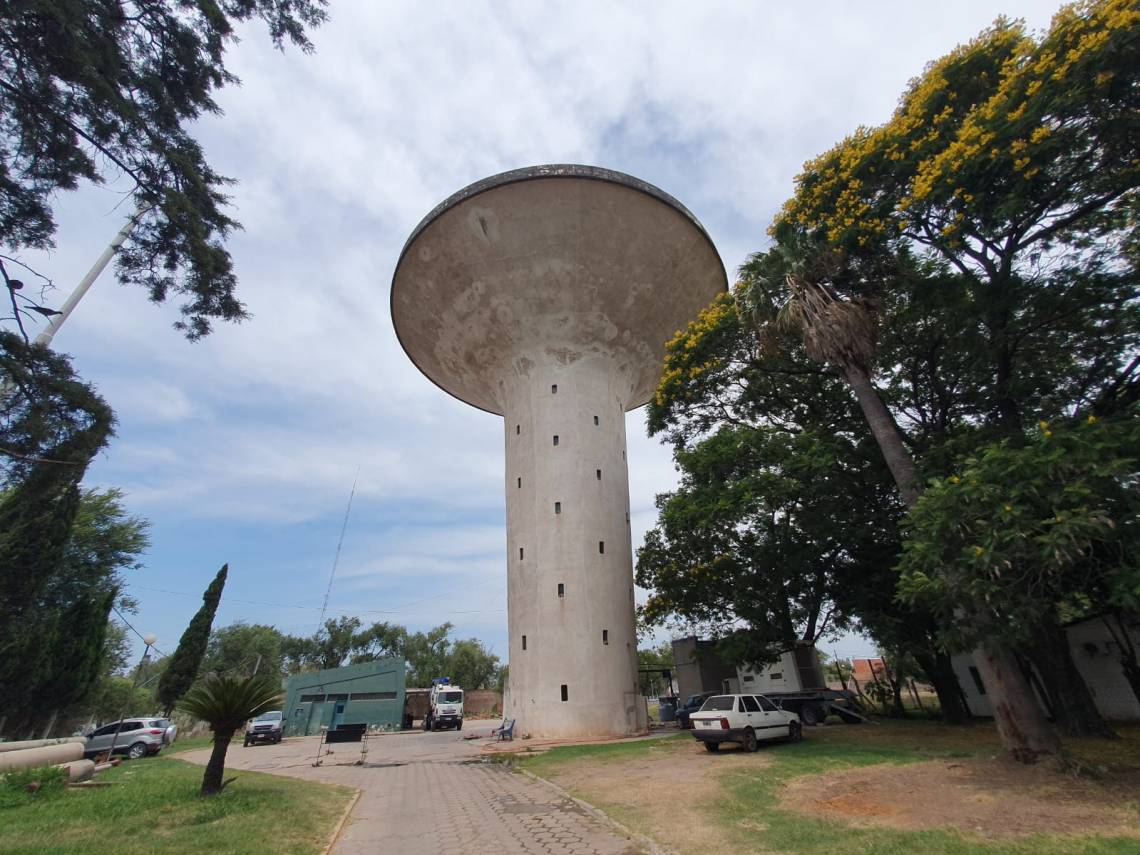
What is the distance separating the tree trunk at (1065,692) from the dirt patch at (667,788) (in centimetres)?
719

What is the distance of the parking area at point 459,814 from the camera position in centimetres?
691

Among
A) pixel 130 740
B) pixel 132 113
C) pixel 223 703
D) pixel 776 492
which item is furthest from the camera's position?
pixel 130 740

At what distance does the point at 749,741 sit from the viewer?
Result: 1437cm

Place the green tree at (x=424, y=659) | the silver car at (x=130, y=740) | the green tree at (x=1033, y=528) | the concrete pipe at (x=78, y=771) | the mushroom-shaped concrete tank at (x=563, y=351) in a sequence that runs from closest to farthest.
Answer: the green tree at (x=1033, y=528), the concrete pipe at (x=78, y=771), the silver car at (x=130, y=740), the mushroom-shaped concrete tank at (x=563, y=351), the green tree at (x=424, y=659)

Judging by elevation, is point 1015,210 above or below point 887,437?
above

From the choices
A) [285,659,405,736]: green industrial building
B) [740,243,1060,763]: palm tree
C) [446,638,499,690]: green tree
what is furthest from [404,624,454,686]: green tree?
[740,243,1060,763]: palm tree

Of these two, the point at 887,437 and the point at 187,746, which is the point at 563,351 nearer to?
the point at 887,437

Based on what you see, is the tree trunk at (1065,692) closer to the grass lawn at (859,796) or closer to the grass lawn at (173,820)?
the grass lawn at (859,796)

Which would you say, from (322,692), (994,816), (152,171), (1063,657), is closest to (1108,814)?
(994,816)

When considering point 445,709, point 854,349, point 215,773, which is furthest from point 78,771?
point 445,709

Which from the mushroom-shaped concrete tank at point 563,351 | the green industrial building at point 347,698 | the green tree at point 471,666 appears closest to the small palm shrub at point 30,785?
the mushroom-shaped concrete tank at point 563,351

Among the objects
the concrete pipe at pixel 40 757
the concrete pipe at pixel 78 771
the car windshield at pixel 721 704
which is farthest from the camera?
the car windshield at pixel 721 704

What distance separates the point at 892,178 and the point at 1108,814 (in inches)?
445

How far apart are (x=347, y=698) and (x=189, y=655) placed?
961 centimetres
